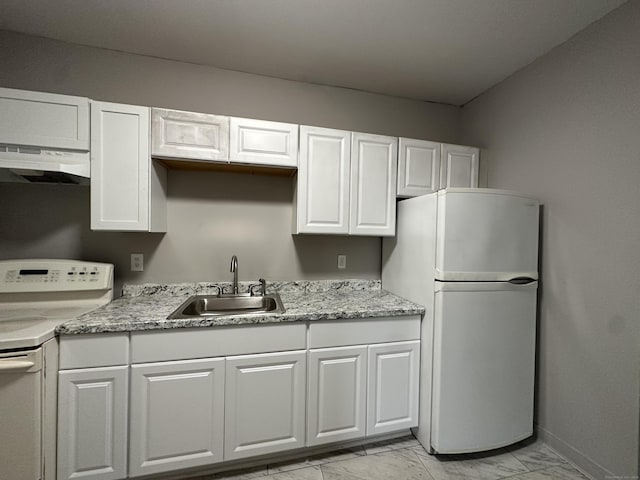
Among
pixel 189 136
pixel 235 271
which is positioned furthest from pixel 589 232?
pixel 189 136

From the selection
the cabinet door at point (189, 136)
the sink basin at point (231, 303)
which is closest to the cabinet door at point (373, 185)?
the sink basin at point (231, 303)

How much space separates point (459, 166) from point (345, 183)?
0.99 metres

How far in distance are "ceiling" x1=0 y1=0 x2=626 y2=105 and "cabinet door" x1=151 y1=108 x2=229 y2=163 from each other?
53 cm

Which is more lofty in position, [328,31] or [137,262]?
[328,31]

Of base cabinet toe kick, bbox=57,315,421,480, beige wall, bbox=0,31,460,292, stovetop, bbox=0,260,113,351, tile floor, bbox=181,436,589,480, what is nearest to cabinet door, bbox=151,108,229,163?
beige wall, bbox=0,31,460,292

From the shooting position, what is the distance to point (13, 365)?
3.73ft

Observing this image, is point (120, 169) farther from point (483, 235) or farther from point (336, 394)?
point (483, 235)

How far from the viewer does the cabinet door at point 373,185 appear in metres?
1.99

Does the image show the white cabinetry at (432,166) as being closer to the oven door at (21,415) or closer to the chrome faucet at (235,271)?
the chrome faucet at (235,271)

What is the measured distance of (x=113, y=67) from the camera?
1.92 meters

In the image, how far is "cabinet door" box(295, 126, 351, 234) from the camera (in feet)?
6.25

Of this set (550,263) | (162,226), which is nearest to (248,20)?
(162,226)

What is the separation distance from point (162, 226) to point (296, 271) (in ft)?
3.35

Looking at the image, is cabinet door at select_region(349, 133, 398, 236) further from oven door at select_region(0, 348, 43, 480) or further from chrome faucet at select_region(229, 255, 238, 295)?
oven door at select_region(0, 348, 43, 480)
